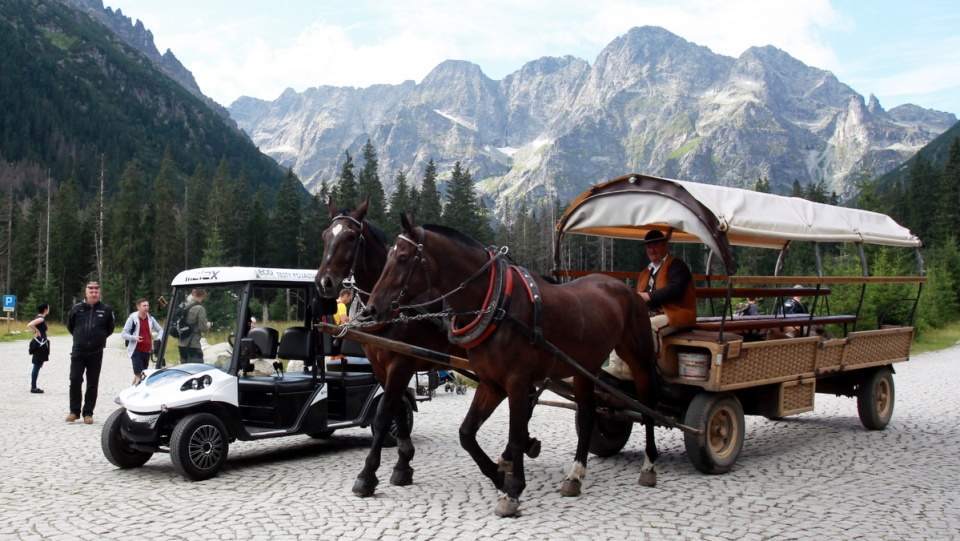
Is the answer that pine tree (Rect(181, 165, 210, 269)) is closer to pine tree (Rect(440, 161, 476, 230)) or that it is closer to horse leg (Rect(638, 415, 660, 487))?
pine tree (Rect(440, 161, 476, 230))

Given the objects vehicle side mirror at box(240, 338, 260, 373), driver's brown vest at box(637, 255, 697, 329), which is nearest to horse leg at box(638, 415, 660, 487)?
driver's brown vest at box(637, 255, 697, 329)

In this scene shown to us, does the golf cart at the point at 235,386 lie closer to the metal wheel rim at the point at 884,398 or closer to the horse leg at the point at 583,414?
the horse leg at the point at 583,414

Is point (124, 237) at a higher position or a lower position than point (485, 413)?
higher

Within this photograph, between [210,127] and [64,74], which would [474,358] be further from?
[210,127]

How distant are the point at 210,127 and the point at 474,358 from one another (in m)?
197

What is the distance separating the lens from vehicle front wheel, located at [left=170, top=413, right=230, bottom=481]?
7445 millimetres

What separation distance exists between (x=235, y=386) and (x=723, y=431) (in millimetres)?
5654

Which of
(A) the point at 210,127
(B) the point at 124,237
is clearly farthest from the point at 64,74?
(B) the point at 124,237

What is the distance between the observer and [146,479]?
25.3 ft

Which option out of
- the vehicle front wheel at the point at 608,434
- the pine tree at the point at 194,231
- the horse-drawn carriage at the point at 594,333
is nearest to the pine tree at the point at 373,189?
the pine tree at the point at 194,231

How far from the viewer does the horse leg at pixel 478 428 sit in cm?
655

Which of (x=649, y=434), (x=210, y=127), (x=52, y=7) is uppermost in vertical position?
(x=52, y=7)

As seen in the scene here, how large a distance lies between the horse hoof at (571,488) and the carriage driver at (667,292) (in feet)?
6.41

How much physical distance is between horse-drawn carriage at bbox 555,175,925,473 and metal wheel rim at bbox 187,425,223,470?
4369 mm
